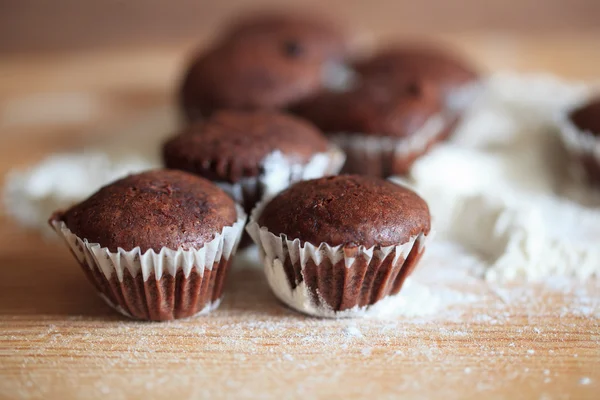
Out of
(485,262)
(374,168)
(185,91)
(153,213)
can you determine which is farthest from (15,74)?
(485,262)

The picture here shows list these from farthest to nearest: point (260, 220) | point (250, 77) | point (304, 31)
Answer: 1. point (304, 31)
2. point (250, 77)
3. point (260, 220)

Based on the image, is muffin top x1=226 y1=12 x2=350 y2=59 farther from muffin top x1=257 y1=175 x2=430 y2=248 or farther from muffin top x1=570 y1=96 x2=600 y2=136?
muffin top x1=257 y1=175 x2=430 y2=248

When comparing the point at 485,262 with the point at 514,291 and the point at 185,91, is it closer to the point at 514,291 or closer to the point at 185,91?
the point at 514,291

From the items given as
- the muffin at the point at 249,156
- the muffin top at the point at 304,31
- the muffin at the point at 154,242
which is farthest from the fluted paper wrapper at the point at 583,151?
the muffin at the point at 154,242

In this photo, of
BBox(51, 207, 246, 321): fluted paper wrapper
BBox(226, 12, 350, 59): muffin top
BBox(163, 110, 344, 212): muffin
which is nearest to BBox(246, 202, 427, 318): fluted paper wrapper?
BBox(51, 207, 246, 321): fluted paper wrapper

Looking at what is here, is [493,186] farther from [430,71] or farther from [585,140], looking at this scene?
[430,71]

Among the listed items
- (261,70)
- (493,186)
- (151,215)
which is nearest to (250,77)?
(261,70)
